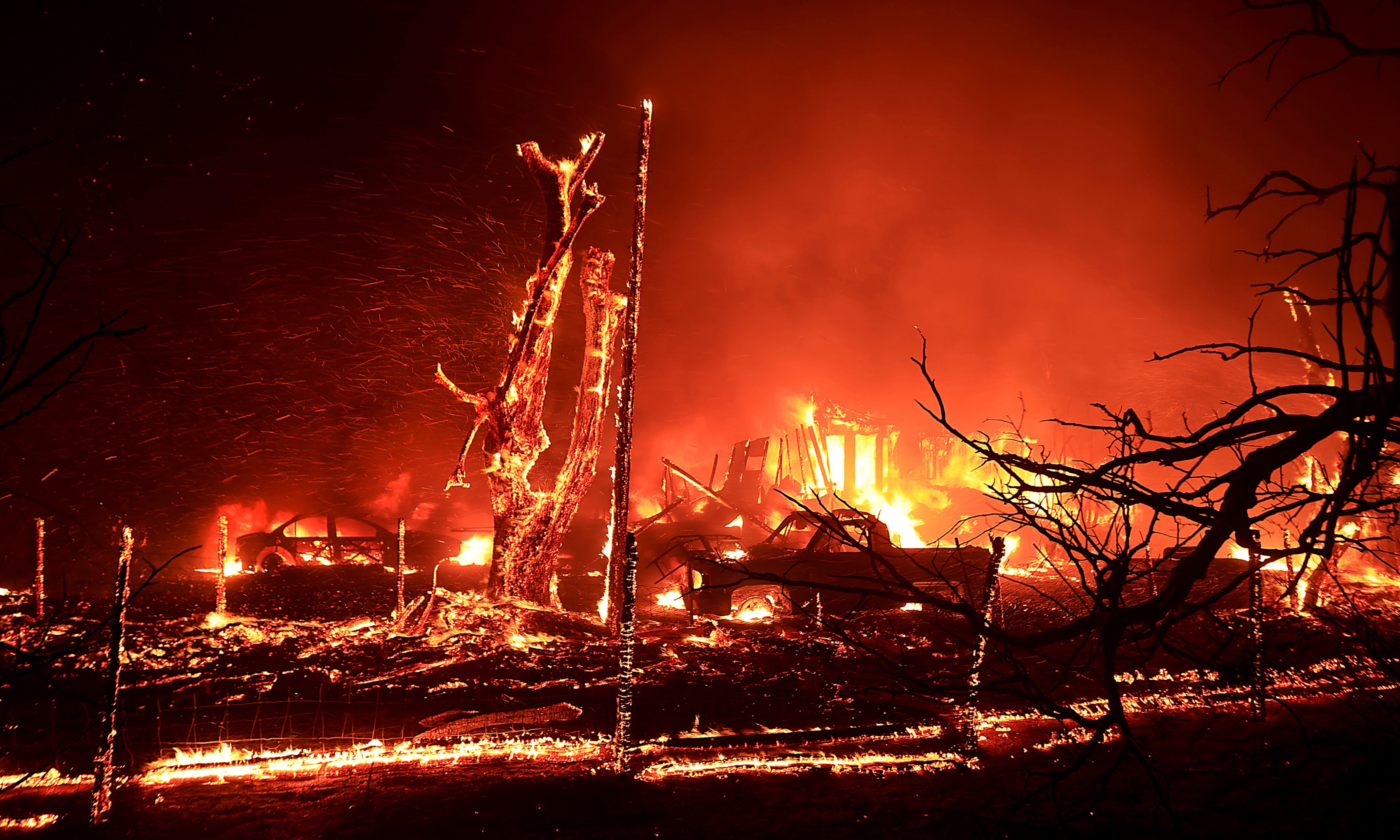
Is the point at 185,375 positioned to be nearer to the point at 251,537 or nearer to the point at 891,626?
the point at 251,537

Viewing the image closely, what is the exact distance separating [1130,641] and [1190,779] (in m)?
3.49

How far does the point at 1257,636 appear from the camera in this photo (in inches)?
205

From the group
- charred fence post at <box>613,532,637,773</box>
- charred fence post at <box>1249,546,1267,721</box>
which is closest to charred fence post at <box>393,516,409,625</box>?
charred fence post at <box>613,532,637,773</box>

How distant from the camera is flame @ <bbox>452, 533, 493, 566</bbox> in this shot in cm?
1653

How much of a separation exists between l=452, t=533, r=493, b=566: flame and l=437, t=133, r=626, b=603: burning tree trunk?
27.0ft

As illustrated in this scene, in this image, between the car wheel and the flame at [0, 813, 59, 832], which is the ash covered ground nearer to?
the flame at [0, 813, 59, 832]

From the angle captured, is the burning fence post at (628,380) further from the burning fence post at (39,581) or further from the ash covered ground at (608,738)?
the burning fence post at (39,581)

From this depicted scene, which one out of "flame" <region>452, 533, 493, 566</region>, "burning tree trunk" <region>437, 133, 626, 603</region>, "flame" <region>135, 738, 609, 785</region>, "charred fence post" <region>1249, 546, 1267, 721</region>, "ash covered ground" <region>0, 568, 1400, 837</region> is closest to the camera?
"charred fence post" <region>1249, 546, 1267, 721</region>

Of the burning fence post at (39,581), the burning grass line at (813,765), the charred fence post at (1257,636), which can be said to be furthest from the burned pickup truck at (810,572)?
the burning fence post at (39,581)

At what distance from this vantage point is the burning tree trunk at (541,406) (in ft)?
27.9

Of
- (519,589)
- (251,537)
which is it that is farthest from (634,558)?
(251,537)

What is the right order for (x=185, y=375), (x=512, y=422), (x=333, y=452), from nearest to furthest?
1. (x=512, y=422)
2. (x=185, y=375)
3. (x=333, y=452)

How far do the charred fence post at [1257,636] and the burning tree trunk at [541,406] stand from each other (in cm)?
707

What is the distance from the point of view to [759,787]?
439 centimetres
